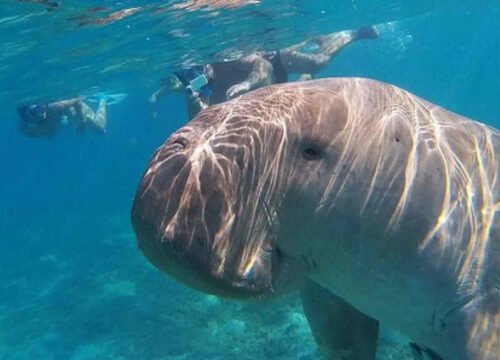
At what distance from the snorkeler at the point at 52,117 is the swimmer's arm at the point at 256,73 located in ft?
27.2

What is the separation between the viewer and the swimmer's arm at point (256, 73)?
35.7 feet

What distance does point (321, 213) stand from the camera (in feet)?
6.97

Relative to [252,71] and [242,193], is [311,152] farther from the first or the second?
[252,71]

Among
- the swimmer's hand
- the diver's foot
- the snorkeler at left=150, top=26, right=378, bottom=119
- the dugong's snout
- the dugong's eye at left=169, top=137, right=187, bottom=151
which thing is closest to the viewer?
the dugong's snout

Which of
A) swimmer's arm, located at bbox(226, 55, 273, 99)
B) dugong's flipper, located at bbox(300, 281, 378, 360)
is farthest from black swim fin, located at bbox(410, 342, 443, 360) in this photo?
swimmer's arm, located at bbox(226, 55, 273, 99)

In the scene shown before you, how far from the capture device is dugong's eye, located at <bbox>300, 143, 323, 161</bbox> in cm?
213

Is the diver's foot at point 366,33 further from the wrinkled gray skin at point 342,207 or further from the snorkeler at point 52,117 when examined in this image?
the wrinkled gray skin at point 342,207

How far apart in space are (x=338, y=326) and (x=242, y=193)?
1359mm

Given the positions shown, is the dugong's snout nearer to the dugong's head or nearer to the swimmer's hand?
the dugong's head

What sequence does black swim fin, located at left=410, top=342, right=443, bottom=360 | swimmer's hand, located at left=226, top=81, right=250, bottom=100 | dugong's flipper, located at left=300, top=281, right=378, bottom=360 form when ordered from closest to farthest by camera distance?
black swim fin, located at left=410, top=342, right=443, bottom=360 < dugong's flipper, located at left=300, top=281, right=378, bottom=360 < swimmer's hand, located at left=226, top=81, right=250, bottom=100

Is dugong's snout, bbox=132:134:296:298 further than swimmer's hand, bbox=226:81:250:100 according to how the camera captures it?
No

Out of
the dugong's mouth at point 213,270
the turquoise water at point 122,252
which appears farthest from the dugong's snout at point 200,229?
the turquoise water at point 122,252

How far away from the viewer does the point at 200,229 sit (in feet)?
6.00

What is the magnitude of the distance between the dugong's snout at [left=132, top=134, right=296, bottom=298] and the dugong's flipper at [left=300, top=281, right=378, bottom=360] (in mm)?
946
